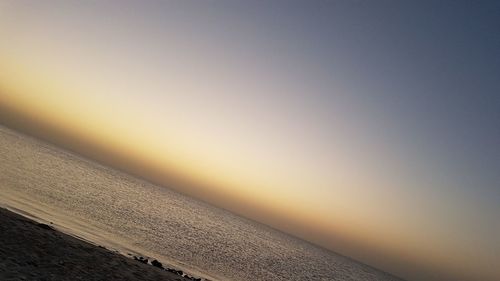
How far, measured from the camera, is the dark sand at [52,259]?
43.0 ft

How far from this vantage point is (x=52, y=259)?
15.3 m

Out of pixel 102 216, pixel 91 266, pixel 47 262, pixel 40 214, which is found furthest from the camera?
pixel 102 216

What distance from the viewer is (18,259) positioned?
13.6 meters

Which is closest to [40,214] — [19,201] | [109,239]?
[19,201]

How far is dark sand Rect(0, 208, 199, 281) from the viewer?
517 inches

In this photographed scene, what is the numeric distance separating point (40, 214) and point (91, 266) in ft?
45.0

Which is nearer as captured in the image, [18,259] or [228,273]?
[18,259]

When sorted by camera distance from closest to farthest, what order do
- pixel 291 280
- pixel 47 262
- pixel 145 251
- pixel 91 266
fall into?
1. pixel 47 262
2. pixel 91 266
3. pixel 145 251
4. pixel 291 280

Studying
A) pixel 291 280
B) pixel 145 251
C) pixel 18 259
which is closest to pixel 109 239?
pixel 145 251

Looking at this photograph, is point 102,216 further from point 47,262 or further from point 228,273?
point 47,262

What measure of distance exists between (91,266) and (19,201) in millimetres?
16413

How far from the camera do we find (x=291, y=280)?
43.3 m

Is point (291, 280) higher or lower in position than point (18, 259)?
lower

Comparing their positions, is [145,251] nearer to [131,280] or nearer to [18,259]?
[131,280]
